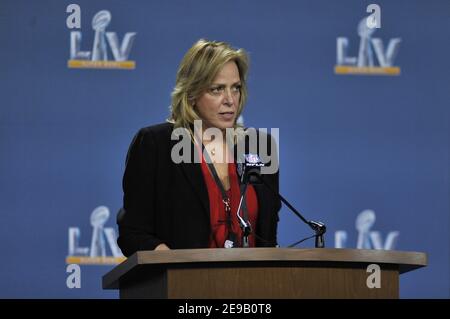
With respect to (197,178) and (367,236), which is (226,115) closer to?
(197,178)

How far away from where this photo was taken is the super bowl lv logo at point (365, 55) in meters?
4.66

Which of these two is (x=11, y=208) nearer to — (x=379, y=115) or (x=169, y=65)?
(x=169, y=65)

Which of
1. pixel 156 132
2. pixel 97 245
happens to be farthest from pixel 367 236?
pixel 156 132

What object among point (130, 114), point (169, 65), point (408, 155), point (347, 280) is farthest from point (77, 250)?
point (347, 280)

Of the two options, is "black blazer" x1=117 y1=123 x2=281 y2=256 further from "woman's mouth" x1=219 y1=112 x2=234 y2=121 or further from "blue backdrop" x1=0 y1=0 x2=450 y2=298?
"blue backdrop" x1=0 y1=0 x2=450 y2=298

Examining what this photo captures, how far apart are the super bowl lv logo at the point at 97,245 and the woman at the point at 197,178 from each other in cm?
105

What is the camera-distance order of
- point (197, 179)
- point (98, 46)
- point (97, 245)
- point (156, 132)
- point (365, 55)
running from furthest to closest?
point (365, 55) < point (98, 46) < point (97, 245) < point (156, 132) < point (197, 179)

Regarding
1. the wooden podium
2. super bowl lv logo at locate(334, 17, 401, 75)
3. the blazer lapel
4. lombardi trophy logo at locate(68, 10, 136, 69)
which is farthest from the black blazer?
super bowl lv logo at locate(334, 17, 401, 75)

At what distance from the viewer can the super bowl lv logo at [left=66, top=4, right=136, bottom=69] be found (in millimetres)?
4453

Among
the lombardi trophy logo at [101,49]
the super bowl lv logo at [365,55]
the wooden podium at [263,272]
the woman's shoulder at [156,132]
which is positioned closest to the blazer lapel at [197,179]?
the woman's shoulder at [156,132]

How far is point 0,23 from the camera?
446cm

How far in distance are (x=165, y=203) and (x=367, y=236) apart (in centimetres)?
157

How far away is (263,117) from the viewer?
4.52 meters
